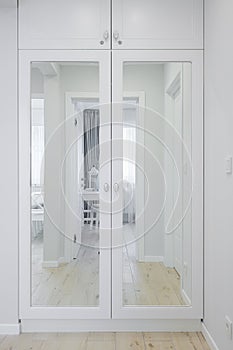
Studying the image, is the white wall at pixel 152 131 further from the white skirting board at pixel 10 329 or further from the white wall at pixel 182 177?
the white skirting board at pixel 10 329

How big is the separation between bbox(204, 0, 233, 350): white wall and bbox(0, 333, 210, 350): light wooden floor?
18 cm

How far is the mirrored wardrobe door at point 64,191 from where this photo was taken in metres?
3.19

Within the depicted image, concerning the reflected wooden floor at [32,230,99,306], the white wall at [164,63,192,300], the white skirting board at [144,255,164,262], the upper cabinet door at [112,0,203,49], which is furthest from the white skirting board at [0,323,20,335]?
the upper cabinet door at [112,0,203,49]

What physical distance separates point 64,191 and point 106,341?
1.07m

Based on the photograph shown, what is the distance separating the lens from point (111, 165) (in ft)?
10.6

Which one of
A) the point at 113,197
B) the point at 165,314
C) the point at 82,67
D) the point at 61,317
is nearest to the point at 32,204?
the point at 113,197

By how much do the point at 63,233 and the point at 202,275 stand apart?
103 cm

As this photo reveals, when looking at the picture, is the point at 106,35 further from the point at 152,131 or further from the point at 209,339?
the point at 209,339

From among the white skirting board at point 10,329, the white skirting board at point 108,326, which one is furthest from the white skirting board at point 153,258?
the white skirting board at point 10,329

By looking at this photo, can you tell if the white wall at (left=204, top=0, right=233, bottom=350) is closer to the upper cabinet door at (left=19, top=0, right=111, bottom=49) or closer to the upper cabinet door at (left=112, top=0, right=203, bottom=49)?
the upper cabinet door at (left=112, top=0, right=203, bottom=49)

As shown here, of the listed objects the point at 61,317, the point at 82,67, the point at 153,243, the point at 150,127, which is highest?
the point at 82,67

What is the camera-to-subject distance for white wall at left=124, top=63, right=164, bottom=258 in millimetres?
3180

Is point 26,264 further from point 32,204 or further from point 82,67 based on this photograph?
point 82,67

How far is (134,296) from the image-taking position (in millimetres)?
3230
